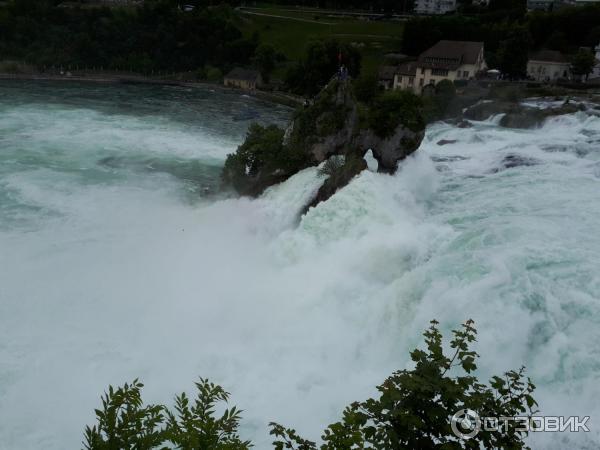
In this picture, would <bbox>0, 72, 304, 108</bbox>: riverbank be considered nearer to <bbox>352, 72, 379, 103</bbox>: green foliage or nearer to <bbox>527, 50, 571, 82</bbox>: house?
<bbox>352, 72, 379, 103</bbox>: green foliage

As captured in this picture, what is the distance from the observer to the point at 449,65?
64438 mm

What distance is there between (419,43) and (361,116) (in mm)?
57531

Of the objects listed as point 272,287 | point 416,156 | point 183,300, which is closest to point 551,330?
point 272,287

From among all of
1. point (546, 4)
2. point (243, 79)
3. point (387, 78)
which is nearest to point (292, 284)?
point (387, 78)

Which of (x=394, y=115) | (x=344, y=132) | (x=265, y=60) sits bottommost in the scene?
(x=344, y=132)

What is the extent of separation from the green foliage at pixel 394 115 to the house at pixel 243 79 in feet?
173

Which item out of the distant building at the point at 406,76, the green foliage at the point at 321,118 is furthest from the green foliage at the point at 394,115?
the distant building at the point at 406,76

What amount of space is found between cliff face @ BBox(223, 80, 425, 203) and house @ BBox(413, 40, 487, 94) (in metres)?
34.8

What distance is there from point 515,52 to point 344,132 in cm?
4506

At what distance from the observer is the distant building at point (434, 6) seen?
11531 centimetres

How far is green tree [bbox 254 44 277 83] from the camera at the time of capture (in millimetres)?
80619

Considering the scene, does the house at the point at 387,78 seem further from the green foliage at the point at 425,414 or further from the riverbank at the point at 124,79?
the green foliage at the point at 425,414
